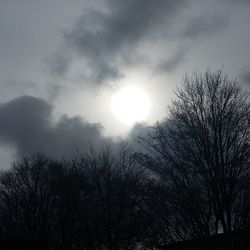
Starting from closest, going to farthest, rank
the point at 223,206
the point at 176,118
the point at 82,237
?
1. the point at 223,206
2. the point at 176,118
3. the point at 82,237

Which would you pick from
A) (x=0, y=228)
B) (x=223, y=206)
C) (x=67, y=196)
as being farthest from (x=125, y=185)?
(x=223, y=206)

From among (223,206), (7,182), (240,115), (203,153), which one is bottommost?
(223,206)

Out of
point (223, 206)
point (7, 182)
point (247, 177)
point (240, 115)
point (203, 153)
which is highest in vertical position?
point (7, 182)

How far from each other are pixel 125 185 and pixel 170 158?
19.6 meters

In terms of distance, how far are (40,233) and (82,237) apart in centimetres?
422

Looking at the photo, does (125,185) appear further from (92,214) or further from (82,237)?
(82,237)

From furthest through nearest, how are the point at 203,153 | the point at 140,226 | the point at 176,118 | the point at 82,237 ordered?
1. the point at 82,237
2. the point at 140,226
3. the point at 176,118
4. the point at 203,153

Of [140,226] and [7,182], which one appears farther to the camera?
[7,182]

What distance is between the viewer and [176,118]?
19.1m

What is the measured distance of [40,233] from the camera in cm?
3916


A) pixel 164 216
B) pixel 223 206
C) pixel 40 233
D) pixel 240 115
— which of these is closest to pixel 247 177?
pixel 223 206

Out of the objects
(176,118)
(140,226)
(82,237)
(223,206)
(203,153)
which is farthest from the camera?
(82,237)

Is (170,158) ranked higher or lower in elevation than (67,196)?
lower

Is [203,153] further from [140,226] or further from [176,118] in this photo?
[140,226]
